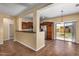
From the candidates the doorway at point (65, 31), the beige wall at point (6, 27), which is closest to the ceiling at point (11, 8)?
the beige wall at point (6, 27)

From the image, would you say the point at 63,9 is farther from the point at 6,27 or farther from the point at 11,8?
the point at 6,27

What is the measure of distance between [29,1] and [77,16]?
3.59ft

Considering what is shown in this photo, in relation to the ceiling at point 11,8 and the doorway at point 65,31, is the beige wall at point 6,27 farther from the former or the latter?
the doorway at point 65,31

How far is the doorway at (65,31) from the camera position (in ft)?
7.42

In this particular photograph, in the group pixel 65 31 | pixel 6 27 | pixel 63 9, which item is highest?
pixel 63 9

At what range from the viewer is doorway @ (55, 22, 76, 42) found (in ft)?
7.42

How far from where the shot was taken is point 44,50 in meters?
2.33

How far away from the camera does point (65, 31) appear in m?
2.34

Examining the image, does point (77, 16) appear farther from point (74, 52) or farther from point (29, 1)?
point (29, 1)

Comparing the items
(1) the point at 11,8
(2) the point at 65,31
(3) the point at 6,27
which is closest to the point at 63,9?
(2) the point at 65,31

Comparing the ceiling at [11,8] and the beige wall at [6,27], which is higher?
the ceiling at [11,8]

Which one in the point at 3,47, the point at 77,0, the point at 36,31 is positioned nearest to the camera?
the point at 77,0

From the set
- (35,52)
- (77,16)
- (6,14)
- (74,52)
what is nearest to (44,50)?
(35,52)

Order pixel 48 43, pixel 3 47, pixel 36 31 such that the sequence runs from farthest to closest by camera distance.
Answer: pixel 36 31 < pixel 48 43 < pixel 3 47
